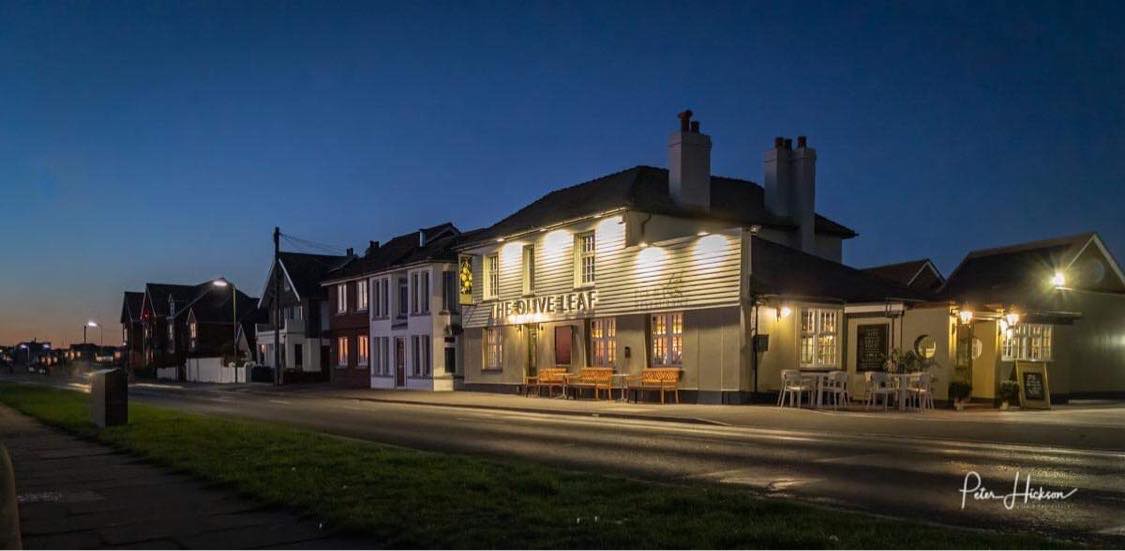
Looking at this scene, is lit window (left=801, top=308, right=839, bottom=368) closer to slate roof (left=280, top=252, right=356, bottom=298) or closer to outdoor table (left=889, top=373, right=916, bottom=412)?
outdoor table (left=889, top=373, right=916, bottom=412)

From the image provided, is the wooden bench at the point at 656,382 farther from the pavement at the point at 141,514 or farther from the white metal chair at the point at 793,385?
the pavement at the point at 141,514

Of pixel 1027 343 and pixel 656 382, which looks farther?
pixel 656 382

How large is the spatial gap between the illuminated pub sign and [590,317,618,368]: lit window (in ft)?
2.29

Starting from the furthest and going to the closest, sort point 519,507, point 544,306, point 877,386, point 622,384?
1. point 544,306
2. point 622,384
3. point 877,386
4. point 519,507

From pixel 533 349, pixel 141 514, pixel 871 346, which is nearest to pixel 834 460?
pixel 141 514

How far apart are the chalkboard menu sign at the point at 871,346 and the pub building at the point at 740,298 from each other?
44 mm

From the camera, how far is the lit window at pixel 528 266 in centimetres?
3534

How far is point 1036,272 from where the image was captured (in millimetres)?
32469

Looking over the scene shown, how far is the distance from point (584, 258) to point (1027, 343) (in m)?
14.4

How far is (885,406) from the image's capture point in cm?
2281

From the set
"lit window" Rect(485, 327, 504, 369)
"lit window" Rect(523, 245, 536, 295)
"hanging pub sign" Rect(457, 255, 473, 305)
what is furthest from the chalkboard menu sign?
"hanging pub sign" Rect(457, 255, 473, 305)

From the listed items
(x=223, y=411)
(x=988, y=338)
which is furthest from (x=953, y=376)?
(x=223, y=411)

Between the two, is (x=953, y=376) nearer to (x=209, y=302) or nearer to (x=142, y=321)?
(x=209, y=302)
